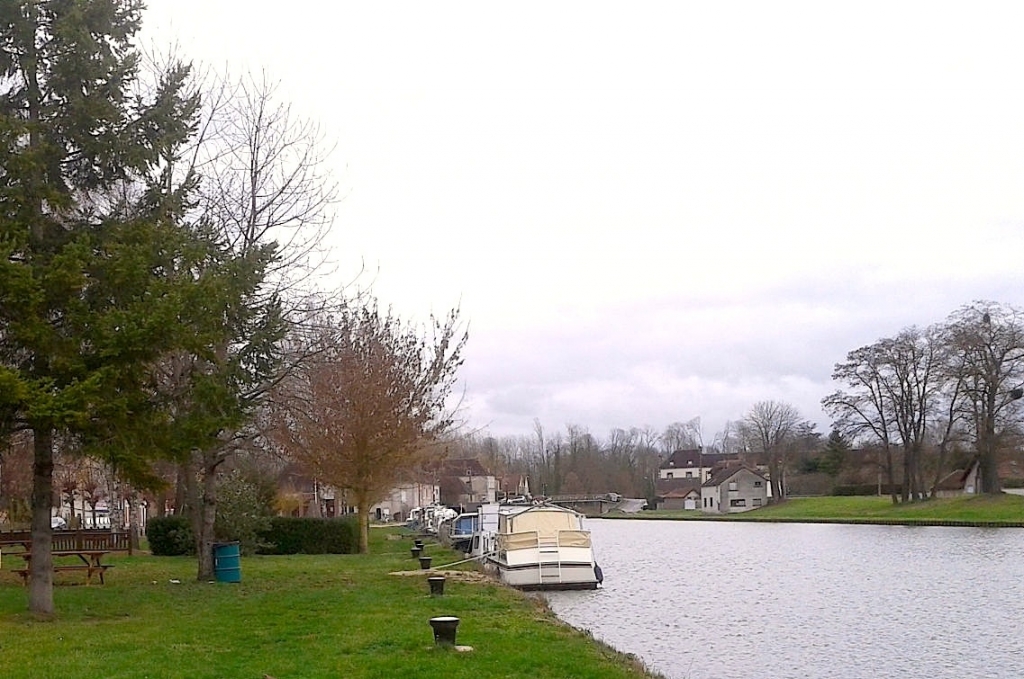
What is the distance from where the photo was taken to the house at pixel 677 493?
12506 centimetres

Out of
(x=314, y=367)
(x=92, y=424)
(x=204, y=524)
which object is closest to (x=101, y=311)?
(x=92, y=424)

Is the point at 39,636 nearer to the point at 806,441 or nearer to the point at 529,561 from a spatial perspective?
the point at 529,561

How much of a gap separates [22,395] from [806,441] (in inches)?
4157

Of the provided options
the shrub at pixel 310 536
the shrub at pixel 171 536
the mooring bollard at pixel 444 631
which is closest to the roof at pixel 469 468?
the shrub at pixel 310 536

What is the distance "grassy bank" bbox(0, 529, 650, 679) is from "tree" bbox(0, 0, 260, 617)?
2.13 meters

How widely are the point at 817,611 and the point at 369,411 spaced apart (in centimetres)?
1540

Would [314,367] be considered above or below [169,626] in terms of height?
above

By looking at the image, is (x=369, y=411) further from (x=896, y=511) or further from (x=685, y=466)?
(x=685, y=466)

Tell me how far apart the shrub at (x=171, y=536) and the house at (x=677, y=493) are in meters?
94.3

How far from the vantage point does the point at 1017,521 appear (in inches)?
2335

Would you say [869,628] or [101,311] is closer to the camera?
[101,311]

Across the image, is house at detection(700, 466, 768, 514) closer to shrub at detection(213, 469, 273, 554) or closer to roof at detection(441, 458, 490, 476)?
roof at detection(441, 458, 490, 476)

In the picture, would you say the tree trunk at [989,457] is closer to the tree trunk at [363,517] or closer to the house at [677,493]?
the tree trunk at [363,517]

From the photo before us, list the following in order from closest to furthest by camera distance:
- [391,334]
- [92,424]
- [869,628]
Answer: [92,424] → [869,628] → [391,334]
